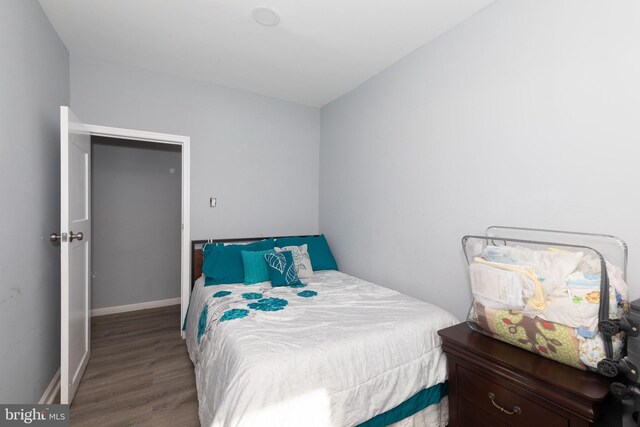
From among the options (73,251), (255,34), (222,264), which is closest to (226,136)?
(255,34)

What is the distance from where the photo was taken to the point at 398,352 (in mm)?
1540

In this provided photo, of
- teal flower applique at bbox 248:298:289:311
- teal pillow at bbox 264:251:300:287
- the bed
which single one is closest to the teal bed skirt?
the bed

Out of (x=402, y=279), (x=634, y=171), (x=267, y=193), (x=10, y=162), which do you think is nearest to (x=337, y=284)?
(x=402, y=279)

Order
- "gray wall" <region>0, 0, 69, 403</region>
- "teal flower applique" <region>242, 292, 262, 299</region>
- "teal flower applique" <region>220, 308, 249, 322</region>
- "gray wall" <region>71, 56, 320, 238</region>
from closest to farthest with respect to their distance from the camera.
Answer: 1. "gray wall" <region>0, 0, 69, 403</region>
2. "teal flower applique" <region>220, 308, 249, 322</region>
3. "teal flower applique" <region>242, 292, 262, 299</region>
4. "gray wall" <region>71, 56, 320, 238</region>

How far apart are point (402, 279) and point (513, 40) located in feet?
5.71

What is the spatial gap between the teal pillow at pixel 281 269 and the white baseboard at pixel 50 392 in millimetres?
1560

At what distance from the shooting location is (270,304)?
1.96m

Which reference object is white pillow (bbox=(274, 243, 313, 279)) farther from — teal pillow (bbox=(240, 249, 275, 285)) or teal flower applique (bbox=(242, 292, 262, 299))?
teal flower applique (bbox=(242, 292, 262, 299))

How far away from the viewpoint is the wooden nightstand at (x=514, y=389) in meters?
1.04

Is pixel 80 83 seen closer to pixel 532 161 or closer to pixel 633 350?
pixel 532 161

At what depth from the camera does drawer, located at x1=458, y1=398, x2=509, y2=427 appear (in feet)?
4.32

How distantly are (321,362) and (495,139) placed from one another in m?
1.59

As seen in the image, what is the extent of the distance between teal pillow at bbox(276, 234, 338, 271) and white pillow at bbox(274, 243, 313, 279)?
0.19 m

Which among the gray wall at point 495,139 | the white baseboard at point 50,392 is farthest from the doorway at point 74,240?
the gray wall at point 495,139
